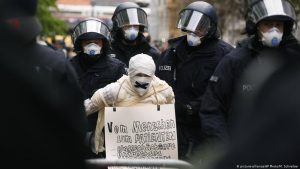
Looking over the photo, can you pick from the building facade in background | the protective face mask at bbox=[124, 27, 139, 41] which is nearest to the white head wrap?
the protective face mask at bbox=[124, 27, 139, 41]

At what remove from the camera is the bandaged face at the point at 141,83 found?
693 centimetres

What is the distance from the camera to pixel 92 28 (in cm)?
837

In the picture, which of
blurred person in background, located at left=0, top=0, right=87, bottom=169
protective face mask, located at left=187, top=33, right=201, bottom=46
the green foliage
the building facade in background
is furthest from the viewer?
the building facade in background

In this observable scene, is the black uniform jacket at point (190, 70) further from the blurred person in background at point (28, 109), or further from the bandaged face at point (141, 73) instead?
the blurred person in background at point (28, 109)

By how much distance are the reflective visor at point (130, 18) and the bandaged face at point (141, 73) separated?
2.88m

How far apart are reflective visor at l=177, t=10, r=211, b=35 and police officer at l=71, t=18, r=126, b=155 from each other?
0.79 meters

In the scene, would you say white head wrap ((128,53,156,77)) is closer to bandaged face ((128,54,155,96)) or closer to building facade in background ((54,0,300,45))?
bandaged face ((128,54,155,96))

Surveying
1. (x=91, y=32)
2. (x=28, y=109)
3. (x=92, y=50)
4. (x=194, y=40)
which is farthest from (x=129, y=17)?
(x=28, y=109)

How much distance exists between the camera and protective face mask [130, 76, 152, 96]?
22.7ft

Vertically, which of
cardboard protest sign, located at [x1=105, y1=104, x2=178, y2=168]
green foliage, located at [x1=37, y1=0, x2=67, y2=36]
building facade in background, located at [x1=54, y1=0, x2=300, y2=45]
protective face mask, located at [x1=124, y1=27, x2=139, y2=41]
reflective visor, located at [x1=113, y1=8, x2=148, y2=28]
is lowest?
cardboard protest sign, located at [x1=105, y1=104, x2=178, y2=168]

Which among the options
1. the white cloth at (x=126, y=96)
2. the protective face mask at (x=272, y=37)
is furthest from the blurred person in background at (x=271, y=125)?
the white cloth at (x=126, y=96)

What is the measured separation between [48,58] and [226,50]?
14.0ft

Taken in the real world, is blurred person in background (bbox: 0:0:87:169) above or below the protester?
below

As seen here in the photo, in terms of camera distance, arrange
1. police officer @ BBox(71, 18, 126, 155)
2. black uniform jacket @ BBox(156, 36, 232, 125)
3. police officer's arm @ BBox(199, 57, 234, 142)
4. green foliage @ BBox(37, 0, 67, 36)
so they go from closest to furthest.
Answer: police officer's arm @ BBox(199, 57, 234, 142)
black uniform jacket @ BBox(156, 36, 232, 125)
police officer @ BBox(71, 18, 126, 155)
green foliage @ BBox(37, 0, 67, 36)
